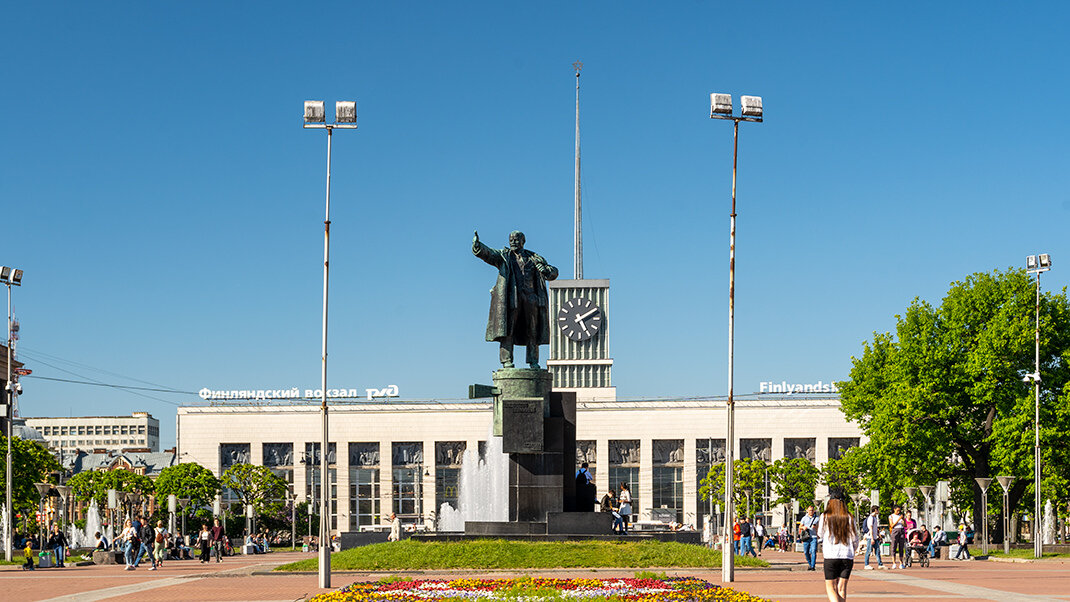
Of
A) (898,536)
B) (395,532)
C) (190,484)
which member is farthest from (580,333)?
(898,536)

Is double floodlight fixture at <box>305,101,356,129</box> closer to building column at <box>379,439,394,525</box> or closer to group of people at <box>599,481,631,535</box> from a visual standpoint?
group of people at <box>599,481,631,535</box>

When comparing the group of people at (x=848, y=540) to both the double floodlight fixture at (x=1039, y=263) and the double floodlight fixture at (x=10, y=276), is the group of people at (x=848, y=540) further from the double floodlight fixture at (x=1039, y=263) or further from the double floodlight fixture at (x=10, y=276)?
the double floodlight fixture at (x=10, y=276)

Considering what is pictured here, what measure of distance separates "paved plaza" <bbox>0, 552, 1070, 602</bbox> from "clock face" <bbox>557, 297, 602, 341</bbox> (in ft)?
287

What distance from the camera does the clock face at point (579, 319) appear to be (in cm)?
12688

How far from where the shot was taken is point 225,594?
90.8ft

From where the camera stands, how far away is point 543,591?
2119 centimetres

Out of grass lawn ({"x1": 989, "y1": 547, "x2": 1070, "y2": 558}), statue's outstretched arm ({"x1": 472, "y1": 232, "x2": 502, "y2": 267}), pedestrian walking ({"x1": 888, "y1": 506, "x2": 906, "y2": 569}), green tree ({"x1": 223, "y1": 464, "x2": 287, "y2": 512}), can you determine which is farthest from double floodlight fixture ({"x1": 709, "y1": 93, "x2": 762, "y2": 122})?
green tree ({"x1": 223, "y1": 464, "x2": 287, "y2": 512})

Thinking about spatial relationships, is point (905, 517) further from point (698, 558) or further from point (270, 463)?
point (270, 463)

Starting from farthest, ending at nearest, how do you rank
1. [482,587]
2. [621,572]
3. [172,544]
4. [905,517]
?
1. [172,544]
2. [905,517]
3. [621,572]
4. [482,587]

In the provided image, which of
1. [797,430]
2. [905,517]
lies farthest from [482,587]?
[797,430]

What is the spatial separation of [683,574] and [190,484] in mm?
76218

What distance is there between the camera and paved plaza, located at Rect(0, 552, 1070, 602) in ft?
86.5

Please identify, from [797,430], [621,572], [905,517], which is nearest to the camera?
[621,572]

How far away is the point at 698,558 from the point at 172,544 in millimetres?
29994
